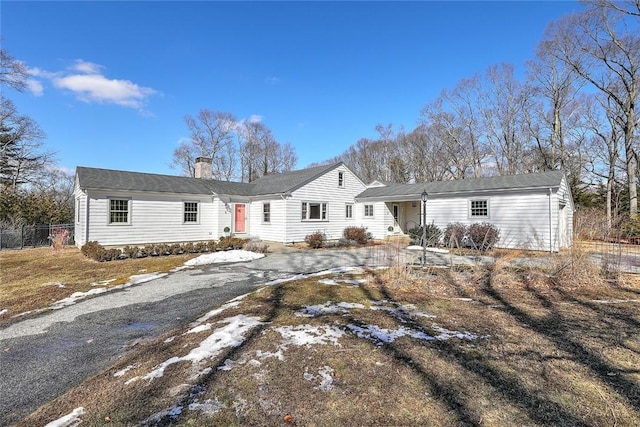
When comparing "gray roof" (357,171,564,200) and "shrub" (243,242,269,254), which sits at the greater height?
"gray roof" (357,171,564,200)

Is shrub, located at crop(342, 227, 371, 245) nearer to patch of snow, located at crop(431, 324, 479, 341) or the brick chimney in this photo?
the brick chimney

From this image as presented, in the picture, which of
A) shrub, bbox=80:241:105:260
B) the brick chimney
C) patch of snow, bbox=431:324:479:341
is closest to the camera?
patch of snow, bbox=431:324:479:341

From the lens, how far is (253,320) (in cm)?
443

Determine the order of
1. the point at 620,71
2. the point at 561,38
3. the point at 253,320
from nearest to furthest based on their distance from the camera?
the point at 253,320 < the point at 620,71 < the point at 561,38

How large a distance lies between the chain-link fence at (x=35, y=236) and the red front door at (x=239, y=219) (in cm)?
791

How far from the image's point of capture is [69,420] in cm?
240

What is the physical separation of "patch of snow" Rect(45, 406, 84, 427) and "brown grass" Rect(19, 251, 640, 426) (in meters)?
0.07

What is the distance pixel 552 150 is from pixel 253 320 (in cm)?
3116

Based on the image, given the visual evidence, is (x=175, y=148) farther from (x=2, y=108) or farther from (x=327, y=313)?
(x=327, y=313)

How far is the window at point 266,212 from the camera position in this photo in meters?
17.5

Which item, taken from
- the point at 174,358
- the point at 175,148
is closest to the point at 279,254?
the point at 174,358

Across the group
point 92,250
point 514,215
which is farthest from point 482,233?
point 92,250

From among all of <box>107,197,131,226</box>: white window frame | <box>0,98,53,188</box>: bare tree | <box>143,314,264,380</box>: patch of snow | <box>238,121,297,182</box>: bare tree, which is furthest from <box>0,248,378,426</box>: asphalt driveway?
<box>238,121,297,182</box>: bare tree

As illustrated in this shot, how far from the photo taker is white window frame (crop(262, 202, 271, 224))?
1750 centimetres
